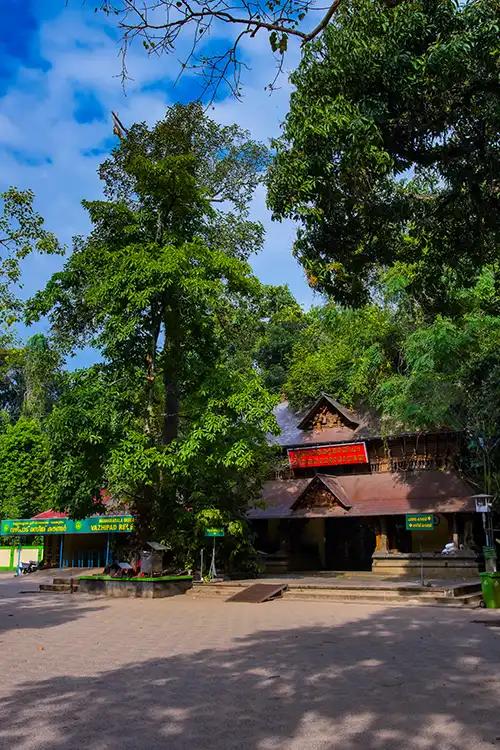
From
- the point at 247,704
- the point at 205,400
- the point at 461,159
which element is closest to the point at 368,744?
the point at 247,704

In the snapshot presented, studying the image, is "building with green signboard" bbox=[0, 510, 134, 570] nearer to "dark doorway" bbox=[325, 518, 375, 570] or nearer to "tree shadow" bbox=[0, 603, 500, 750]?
"dark doorway" bbox=[325, 518, 375, 570]

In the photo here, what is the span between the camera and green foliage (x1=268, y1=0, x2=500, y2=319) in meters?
6.71

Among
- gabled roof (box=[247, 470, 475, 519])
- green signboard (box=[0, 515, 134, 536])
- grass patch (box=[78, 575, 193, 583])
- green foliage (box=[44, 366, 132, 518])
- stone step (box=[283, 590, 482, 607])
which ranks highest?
green foliage (box=[44, 366, 132, 518])

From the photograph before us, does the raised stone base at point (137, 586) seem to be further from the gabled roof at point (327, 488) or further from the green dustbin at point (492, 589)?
the green dustbin at point (492, 589)

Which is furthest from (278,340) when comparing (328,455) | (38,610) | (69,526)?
(38,610)

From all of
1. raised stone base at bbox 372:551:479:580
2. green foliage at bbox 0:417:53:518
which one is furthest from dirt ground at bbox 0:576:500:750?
green foliage at bbox 0:417:53:518

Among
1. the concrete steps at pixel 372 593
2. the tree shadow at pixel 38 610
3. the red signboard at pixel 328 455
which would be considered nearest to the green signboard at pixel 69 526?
the tree shadow at pixel 38 610

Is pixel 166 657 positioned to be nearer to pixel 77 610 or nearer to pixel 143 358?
pixel 77 610

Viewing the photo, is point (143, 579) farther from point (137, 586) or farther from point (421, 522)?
point (421, 522)

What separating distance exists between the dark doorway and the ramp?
363 inches

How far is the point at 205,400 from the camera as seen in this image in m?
17.8

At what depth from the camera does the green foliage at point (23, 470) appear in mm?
33875

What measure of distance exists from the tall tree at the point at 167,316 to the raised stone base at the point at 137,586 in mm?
1742

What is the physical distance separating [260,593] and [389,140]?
12.0m
